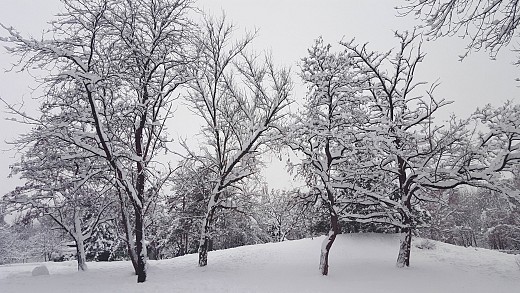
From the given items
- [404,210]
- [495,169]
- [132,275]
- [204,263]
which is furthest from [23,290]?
[495,169]

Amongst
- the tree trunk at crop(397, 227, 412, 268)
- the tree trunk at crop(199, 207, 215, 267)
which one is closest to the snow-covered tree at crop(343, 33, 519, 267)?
the tree trunk at crop(397, 227, 412, 268)

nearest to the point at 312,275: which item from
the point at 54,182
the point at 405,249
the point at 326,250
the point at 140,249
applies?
the point at 326,250

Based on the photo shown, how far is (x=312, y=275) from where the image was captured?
11.9 metres

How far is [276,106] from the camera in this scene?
14.8m

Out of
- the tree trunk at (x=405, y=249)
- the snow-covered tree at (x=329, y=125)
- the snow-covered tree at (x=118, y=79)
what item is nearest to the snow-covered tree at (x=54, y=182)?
the snow-covered tree at (x=118, y=79)

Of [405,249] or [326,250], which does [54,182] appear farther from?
[405,249]

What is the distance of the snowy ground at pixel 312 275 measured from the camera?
9.94 meters

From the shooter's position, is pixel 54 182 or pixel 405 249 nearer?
pixel 405 249

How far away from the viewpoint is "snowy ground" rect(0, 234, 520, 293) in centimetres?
994

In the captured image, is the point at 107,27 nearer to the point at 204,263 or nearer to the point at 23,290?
the point at 23,290

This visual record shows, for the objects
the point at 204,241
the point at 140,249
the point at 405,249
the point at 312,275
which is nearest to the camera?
the point at 140,249

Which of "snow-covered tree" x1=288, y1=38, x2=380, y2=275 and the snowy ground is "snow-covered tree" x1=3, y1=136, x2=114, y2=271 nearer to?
the snowy ground

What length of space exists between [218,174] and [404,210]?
817 cm

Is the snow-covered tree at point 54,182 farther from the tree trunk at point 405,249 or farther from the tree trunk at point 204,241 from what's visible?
the tree trunk at point 405,249
